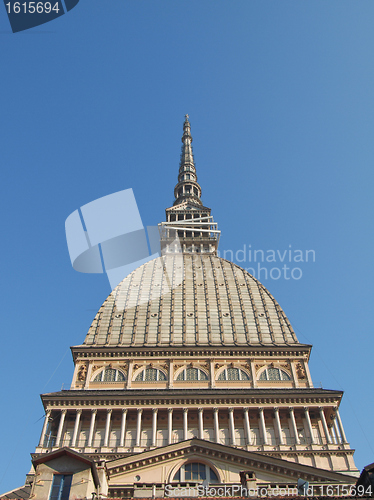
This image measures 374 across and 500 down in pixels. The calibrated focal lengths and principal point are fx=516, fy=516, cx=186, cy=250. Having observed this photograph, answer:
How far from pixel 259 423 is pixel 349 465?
7137mm

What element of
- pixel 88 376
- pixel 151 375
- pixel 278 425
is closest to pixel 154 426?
pixel 151 375

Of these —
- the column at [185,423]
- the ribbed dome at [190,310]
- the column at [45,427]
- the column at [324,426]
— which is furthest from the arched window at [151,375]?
the column at [324,426]

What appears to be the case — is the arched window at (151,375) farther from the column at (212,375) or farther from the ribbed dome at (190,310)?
the column at (212,375)

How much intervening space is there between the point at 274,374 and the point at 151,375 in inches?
437

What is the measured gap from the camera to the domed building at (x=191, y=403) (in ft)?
90.4

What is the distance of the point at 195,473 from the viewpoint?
91.9 feet

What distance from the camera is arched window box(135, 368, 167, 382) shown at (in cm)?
4566

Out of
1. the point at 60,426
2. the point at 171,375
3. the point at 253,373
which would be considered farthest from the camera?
the point at 253,373

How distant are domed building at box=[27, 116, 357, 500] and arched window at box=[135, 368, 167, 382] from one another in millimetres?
97

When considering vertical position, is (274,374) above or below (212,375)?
above

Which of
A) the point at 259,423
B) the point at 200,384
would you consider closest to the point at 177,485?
the point at 259,423

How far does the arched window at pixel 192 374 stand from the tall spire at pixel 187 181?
38.1 m

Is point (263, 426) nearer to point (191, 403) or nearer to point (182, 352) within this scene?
point (191, 403)

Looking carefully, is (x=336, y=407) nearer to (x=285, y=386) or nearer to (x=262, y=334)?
(x=285, y=386)
